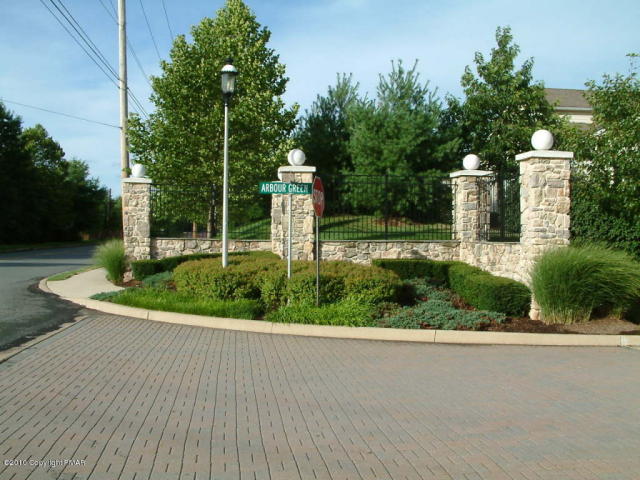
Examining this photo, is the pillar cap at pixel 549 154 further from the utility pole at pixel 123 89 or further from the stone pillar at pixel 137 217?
the utility pole at pixel 123 89

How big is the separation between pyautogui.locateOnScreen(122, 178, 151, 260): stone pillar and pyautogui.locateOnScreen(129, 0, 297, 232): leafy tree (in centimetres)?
783

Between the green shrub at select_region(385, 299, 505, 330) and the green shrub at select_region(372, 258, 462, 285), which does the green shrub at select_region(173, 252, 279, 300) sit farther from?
the green shrub at select_region(372, 258, 462, 285)

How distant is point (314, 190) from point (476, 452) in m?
6.98

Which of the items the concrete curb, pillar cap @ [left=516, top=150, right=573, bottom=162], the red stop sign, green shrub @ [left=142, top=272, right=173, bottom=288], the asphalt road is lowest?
the concrete curb

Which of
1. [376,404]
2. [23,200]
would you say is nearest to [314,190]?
[376,404]

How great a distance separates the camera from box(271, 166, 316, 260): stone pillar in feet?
48.9

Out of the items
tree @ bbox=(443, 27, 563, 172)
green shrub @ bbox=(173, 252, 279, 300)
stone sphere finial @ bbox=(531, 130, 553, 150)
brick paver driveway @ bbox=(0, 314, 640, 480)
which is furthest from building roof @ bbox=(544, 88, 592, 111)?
brick paver driveway @ bbox=(0, 314, 640, 480)

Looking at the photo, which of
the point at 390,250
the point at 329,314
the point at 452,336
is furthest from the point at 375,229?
the point at 452,336

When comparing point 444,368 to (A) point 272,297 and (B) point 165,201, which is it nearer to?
(A) point 272,297

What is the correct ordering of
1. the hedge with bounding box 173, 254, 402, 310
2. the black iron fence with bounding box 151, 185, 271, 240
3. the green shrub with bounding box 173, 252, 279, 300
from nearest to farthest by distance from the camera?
the hedge with bounding box 173, 254, 402, 310, the green shrub with bounding box 173, 252, 279, 300, the black iron fence with bounding box 151, 185, 271, 240

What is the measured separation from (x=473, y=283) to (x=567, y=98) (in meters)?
35.5

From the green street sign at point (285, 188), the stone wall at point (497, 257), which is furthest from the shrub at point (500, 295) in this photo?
the green street sign at point (285, 188)

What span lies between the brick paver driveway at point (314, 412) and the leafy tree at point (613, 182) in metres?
4.66

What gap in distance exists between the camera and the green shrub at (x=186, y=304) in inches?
428
